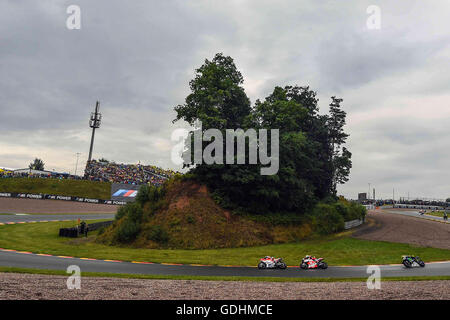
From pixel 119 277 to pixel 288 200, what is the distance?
25.4 m

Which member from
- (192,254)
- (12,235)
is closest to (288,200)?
(192,254)

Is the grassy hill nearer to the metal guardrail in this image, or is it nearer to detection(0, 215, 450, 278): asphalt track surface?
the metal guardrail

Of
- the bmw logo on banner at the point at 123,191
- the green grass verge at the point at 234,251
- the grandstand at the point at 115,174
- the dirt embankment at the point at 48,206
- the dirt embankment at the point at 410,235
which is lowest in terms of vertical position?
the green grass verge at the point at 234,251

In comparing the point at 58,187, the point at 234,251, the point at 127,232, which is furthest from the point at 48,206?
the point at 234,251

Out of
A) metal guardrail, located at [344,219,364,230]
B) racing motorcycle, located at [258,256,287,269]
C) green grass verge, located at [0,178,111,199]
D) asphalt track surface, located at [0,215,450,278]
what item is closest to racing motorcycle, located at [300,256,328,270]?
asphalt track surface, located at [0,215,450,278]

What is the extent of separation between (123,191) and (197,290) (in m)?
65.5

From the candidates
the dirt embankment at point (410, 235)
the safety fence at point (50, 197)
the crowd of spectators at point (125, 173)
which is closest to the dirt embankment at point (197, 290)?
the dirt embankment at point (410, 235)

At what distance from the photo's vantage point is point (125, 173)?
87.4 meters

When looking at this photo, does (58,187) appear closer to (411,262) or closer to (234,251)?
(234,251)

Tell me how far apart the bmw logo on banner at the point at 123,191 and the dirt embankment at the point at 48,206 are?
503 cm

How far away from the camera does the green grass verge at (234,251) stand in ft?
78.7

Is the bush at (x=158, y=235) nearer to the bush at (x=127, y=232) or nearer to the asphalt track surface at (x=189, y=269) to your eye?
the bush at (x=127, y=232)

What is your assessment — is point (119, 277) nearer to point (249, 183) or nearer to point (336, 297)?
point (336, 297)

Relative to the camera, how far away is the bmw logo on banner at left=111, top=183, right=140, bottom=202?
73.2 meters
